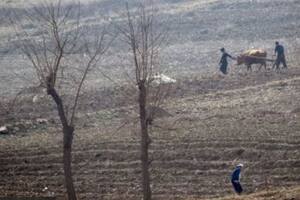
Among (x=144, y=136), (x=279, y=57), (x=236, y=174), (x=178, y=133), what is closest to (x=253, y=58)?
(x=279, y=57)

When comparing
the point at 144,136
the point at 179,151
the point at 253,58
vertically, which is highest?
the point at 144,136

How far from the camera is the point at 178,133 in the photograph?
776 inches

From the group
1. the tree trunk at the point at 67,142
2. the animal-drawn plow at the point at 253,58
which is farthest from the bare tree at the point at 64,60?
the animal-drawn plow at the point at 253,58

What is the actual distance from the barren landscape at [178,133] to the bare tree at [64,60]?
80 cm

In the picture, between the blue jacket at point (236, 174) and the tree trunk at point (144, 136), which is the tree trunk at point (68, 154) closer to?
the tree trunk at point (144, 136)

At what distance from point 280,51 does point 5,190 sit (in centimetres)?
1295

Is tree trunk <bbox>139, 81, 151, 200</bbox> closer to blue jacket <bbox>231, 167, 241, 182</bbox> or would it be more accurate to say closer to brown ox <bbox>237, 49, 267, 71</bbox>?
blue jacket <bbox>231, 167, 241, 182</bbox>

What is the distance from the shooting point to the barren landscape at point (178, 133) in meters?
16.4

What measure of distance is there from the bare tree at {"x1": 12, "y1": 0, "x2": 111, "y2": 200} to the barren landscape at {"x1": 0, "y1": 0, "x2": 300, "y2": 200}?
2.64 ft

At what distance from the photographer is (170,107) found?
23047 mm

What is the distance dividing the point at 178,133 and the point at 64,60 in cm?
1327

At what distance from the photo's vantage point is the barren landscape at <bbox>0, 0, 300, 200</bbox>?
1638 cm

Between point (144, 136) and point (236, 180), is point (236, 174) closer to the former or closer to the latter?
point (236, 180)

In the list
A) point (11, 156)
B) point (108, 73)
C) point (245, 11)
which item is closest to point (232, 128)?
point (11, 156)
